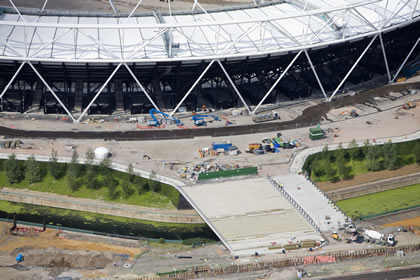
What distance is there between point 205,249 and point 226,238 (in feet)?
10.8

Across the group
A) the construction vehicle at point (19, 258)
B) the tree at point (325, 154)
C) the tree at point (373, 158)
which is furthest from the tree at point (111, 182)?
the tree at point (373, 158)

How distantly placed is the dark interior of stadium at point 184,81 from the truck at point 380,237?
44.3m

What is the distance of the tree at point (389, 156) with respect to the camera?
454ft

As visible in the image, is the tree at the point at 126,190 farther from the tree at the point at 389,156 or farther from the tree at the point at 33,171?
the tree at the point at 389,156

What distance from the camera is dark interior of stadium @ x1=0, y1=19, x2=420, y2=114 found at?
14712cm

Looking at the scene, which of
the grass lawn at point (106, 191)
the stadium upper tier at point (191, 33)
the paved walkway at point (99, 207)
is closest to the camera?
the paved walkway at point (99, 207)

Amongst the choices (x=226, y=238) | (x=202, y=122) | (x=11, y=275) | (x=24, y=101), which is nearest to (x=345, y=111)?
(x=202, y=122)

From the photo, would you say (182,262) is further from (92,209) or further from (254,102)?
(254,102)

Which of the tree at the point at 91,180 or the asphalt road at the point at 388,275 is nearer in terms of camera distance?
the asphalt road at the point at 388,275

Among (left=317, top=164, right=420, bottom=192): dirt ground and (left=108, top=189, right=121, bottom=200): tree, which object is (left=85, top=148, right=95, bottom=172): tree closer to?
(left=108, top=189, right=121, bottom=200): tree

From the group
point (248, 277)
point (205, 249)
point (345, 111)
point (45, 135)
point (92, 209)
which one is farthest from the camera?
point (345, 111)

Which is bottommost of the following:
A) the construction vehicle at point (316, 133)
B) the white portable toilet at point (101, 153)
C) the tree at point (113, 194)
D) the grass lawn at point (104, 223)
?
the grass lawn at point (104, 223)

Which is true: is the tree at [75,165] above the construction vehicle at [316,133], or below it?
below

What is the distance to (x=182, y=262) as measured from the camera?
367ft
